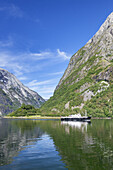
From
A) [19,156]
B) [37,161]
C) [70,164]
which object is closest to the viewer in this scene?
[70,164]

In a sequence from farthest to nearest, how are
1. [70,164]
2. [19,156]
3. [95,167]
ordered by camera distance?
[19,156] → [70,164] → [95,167]

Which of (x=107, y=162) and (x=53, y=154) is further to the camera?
(x=53, y=154)

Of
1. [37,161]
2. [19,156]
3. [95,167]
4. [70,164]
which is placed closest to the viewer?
[95,167]

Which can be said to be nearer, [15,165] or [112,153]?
[15,165]

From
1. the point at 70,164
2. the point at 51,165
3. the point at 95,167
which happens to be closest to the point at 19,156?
the point at 51,165

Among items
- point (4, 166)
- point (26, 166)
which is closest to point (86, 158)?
point (26, 166)

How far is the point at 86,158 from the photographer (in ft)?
123

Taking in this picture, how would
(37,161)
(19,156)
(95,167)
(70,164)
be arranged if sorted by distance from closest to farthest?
1. (95,167)
2. (70,164)
3. (37,161)
4. (19,156)

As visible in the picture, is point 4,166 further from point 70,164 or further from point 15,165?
point 70,164

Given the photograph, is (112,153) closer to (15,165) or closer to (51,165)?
(51,165)

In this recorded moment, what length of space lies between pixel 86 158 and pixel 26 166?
13.0 meters

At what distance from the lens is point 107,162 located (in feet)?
113

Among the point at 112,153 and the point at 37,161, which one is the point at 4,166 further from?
the point at 112,153

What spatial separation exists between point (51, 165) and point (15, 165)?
698 centimetres
